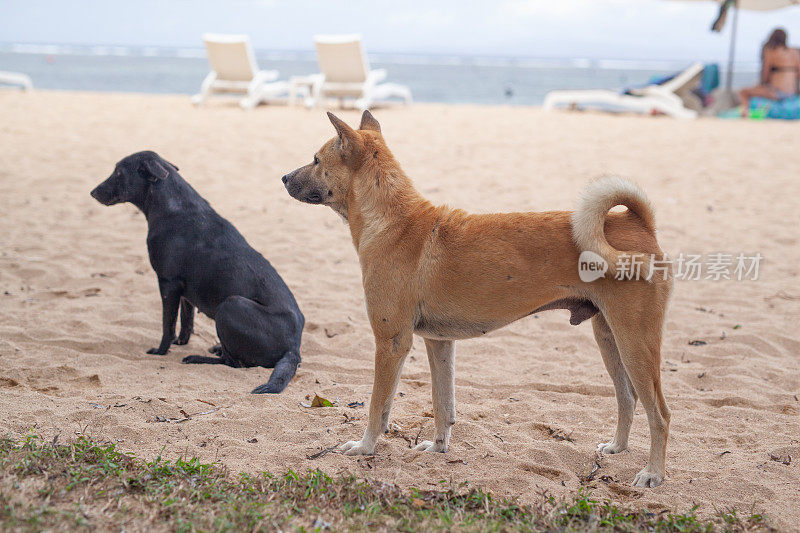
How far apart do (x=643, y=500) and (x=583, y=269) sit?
3.67 ft

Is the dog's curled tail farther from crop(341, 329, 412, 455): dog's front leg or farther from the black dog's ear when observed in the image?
the black dog's ear

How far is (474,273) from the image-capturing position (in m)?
3.33

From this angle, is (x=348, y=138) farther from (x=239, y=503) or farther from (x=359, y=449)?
(x=239, y=503)

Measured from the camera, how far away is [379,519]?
2736 mm

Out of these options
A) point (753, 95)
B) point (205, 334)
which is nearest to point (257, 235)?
point (205, 334)

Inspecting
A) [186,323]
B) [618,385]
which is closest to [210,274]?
[186,323]

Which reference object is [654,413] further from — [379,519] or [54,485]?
[54,485]

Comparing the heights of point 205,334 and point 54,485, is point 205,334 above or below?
below

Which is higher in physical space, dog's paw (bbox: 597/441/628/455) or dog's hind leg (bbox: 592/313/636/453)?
dog's hind leg (bbox: 592/313/636/453)

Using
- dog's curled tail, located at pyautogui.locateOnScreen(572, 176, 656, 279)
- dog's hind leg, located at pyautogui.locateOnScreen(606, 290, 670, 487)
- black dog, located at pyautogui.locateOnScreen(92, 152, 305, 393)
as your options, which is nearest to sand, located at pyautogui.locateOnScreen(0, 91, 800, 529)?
black dog, located at pyautogui.locateOnScreen(92, 152, 305, 393)

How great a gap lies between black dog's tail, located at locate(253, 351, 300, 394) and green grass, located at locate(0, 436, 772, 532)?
113 cm

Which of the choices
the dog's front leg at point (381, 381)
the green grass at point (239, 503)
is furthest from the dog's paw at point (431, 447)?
the green grass at point (239, 503)

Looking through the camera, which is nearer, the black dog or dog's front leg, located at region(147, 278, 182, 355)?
the black dog

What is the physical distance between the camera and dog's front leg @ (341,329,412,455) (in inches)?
135
